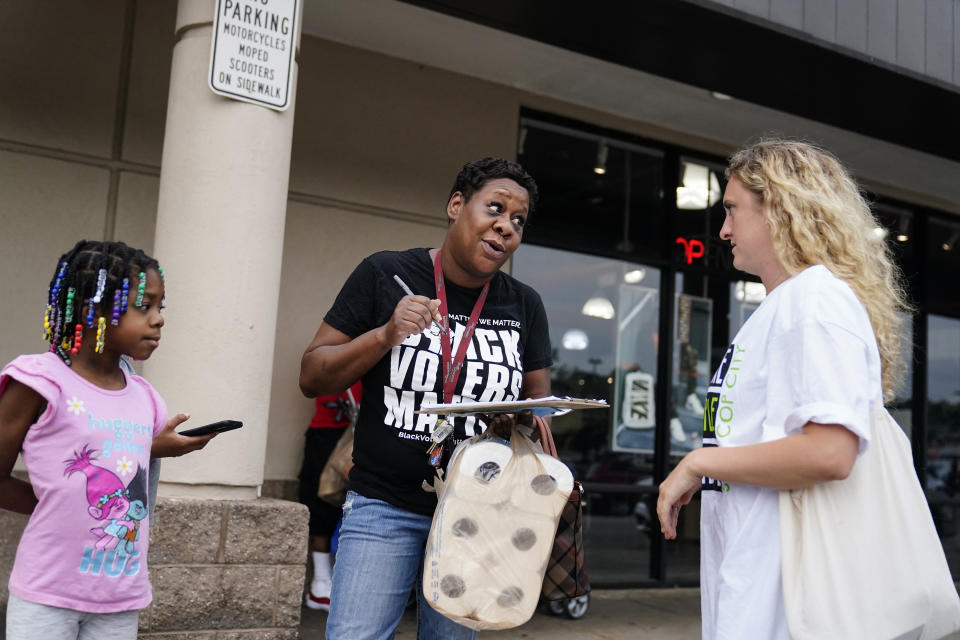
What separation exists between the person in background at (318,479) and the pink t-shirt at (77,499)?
322 centimetres

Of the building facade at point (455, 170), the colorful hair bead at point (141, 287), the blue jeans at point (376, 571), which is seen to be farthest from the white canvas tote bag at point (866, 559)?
the building facade at point (455, 170)

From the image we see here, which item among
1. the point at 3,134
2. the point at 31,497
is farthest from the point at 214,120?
the point at 31,497

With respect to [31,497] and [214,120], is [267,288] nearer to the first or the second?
[214,120]

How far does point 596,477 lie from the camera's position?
7.32m

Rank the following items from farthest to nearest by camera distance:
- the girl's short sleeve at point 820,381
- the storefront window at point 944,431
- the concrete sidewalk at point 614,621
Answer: the storefront window at point 944,431 < the concrete sidewalk at point 614,621 < the girl's short sleeve at point 820,381

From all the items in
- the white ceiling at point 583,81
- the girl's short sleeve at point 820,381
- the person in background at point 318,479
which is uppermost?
the white ceiling at point 583,81

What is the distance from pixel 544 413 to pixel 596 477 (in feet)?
16.8

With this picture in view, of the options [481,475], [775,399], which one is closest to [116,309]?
[481,475]

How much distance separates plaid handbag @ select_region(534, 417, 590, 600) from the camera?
7.61ft

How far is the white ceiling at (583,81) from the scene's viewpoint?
585 centimetres

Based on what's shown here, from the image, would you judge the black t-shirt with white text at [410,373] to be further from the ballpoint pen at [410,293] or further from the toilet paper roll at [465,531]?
the toilet paper roll at [465,531]

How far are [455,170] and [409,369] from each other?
171 inches

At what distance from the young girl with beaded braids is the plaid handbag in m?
1.01

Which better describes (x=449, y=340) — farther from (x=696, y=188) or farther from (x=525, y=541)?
(x=696, y=188)
